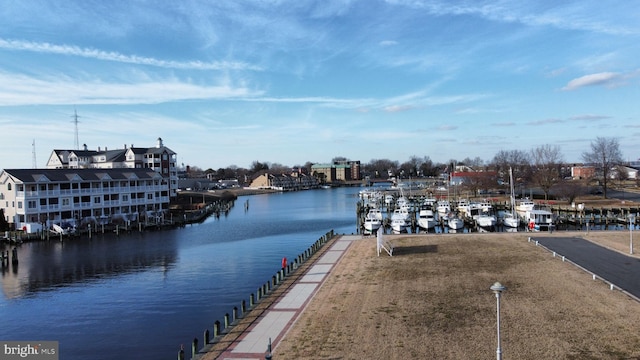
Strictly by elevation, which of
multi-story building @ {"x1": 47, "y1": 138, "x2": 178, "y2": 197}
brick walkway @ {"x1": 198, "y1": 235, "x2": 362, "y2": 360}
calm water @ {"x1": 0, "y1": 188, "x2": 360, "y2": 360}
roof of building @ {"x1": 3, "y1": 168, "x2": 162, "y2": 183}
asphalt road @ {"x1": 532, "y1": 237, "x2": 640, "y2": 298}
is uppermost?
multi-story building @ {"x1": 47, "y1": 138, "x2": 178, "y2": 197}

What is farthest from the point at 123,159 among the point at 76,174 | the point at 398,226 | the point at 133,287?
the point at 133,287

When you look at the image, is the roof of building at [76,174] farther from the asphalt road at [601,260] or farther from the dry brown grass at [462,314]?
the asphalt road at [601,260]

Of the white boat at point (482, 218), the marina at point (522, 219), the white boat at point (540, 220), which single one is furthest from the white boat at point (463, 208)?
the white boat at point (540, 220)

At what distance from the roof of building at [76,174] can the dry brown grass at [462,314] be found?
4786 centimetres

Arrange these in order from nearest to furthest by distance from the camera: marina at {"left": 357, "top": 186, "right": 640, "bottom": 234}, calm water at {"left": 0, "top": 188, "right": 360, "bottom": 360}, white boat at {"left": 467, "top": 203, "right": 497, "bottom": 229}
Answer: calm water at {"left": 0, "top": 188, "right": 360, "bottom": 360} → marina at {"left": 357, "top": 186, "right": 640, "bottom": 234} → white boat at {"left": 467, "top": 203, "right": 497, "bottom": 229}

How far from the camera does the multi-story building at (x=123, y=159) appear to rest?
93.0 meters

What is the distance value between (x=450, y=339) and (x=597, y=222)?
2113 inches

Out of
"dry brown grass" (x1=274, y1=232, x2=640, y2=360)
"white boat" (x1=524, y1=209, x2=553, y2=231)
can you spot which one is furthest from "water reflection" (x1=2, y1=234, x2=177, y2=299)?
"white boat" (x1=524, y1=209, x2=553, y2=231)

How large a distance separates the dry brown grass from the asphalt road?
1.28m

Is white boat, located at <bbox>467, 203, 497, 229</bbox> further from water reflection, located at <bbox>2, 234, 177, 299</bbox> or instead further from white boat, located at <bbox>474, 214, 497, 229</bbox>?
water reflection, located at <bbox>2, 234, 177, 299</bbox>

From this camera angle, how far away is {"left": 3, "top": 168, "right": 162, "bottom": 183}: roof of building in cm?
Result: 6091

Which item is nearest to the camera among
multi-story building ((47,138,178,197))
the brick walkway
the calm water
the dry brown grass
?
the dry brown grass

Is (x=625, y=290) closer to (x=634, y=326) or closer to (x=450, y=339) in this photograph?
(x=634, y=326)

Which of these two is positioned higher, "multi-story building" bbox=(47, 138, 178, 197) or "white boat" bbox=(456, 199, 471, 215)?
"multi-story building" bbox=(47, 138, 178, 197)
